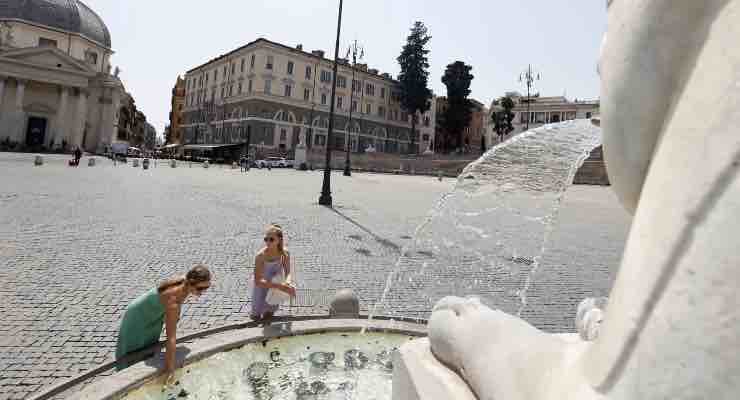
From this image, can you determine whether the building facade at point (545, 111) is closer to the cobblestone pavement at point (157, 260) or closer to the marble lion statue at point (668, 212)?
the cobblestone pavement at point (157, 260)

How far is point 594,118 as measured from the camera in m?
1.53

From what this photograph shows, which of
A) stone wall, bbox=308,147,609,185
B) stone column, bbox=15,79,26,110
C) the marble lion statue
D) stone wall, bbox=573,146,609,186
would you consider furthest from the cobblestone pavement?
stone column, bbox=15,79,26,110

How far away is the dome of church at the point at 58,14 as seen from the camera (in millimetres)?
50688

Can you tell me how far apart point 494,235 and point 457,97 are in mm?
53748

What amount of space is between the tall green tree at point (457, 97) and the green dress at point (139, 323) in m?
61.6

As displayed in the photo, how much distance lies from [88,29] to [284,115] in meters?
28.9

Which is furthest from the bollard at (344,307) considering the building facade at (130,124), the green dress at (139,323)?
the building facade at (130,124)

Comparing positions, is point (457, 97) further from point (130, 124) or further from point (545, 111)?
point (130, 124)

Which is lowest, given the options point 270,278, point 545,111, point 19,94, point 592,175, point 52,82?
point 270,278

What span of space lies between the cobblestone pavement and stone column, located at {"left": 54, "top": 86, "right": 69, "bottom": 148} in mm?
41426

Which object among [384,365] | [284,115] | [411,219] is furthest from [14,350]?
[284,115]

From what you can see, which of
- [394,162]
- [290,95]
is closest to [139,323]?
[394,162]

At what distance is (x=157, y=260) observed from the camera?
634 cm

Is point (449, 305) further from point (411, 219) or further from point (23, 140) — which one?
point (23, 140)
